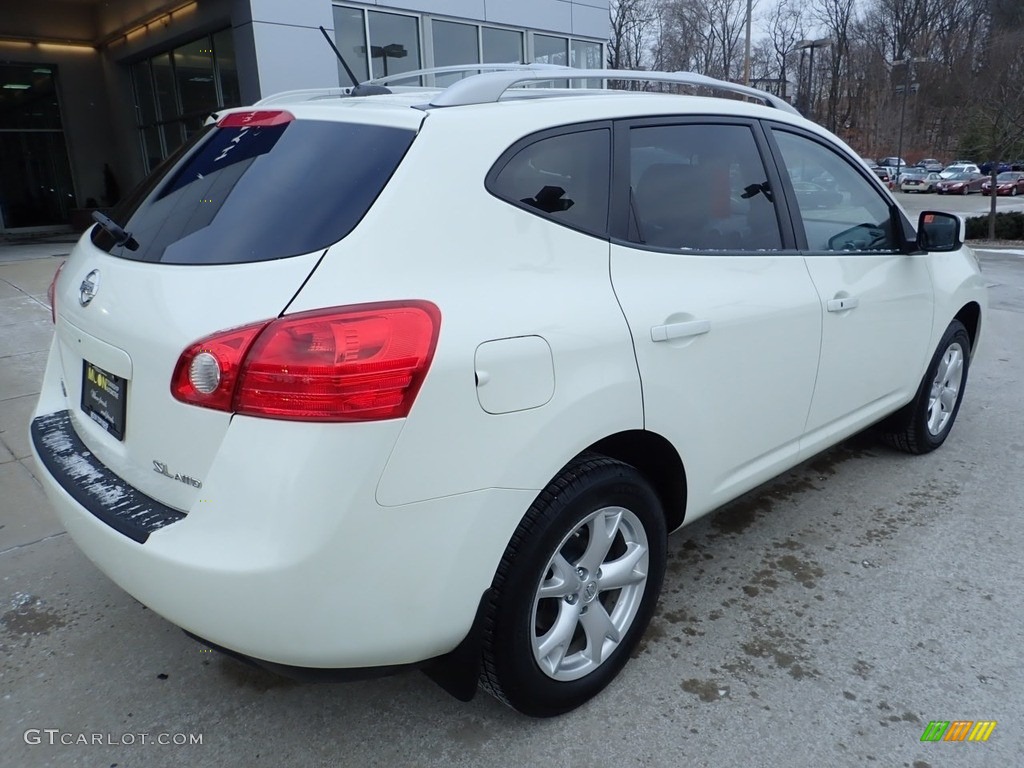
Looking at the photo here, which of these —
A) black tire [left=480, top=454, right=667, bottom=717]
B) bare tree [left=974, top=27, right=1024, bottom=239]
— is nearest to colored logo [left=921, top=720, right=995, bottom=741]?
black tire [left=480, top=454, right=667, bottom=717]

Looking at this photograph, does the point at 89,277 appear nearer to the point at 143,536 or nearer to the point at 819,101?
the point at 143,536

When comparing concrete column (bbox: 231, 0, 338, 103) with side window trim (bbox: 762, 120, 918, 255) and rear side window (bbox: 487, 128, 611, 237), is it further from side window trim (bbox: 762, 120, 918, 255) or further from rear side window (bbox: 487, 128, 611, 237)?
rear side window (bbox: 487, 128, 611, 237)

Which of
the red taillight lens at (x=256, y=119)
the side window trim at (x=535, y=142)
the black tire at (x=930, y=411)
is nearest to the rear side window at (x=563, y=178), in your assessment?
the side window trim at (x=535, y=142)

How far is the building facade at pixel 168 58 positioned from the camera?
460 inches

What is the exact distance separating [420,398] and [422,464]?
15 cm

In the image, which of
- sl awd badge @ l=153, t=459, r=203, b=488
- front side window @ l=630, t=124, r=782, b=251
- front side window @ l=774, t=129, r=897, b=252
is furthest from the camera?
front side window @ l=774, t=129, r=897, b=252

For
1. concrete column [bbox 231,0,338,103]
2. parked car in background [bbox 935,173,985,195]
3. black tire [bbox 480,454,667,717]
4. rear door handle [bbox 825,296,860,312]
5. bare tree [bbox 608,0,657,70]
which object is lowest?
parked car in background [bbox 935,173,985,195]

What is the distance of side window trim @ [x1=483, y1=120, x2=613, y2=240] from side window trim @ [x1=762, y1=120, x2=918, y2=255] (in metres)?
0.98

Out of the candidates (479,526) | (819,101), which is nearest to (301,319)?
(479,526)

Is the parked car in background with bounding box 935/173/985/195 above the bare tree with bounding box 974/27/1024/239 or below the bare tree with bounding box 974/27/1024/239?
below

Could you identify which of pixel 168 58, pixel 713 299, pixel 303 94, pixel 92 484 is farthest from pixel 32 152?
pixel 713 299

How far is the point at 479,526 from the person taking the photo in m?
1.88

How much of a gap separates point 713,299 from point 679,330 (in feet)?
0.79

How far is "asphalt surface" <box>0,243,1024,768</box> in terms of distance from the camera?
2211 mm
